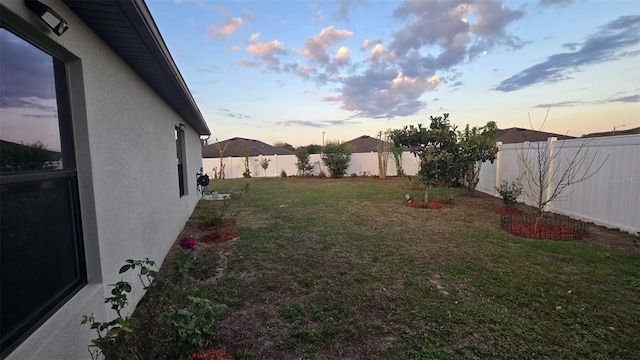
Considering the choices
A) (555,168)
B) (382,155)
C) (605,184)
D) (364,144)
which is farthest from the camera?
(364,144)

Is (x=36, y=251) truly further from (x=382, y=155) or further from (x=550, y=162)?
(x=382, y=155)

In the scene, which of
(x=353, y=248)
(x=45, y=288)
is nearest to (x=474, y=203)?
(x=353, y=248)

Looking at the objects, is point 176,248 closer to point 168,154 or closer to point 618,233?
point 168,154

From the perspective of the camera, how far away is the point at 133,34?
2381 millimetres

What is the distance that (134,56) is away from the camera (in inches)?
116

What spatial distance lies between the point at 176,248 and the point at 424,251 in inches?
175

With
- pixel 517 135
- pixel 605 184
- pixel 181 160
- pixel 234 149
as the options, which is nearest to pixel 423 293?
pixel 605 184

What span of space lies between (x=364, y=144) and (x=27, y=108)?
925 inches

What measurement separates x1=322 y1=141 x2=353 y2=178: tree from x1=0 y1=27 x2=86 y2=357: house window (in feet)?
55.1

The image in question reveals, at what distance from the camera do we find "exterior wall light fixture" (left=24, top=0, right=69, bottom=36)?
57.9 inches

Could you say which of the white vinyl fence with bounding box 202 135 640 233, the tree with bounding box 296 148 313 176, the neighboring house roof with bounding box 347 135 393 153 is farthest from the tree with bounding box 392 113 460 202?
the neighboring house roof with bounding box 347 135 393 153

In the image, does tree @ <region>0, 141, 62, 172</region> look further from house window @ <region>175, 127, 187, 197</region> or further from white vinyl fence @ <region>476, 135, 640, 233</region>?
white vinyl fence @ <region>476, 135, 640, 233</region>

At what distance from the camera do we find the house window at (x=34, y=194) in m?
1.38

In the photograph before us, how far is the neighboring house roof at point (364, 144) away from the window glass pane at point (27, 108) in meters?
21.5
